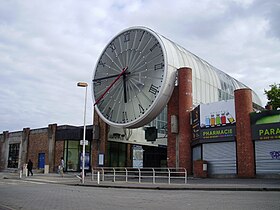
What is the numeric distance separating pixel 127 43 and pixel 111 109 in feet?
23.3

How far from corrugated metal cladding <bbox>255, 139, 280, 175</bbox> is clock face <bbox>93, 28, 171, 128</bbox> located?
10.1 metres

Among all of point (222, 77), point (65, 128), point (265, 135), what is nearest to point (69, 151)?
point (65, 128)

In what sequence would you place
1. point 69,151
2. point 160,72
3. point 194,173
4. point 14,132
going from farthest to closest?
point 14,132 < point 69,151 < point 160,72 < point 194,173

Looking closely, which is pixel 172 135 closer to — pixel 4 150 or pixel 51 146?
pixel 51 146

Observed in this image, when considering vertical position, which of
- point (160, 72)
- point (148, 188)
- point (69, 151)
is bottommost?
point (148, 188)

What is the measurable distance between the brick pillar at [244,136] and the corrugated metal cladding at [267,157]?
1.34ft

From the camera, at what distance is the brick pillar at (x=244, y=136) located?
24.6 m

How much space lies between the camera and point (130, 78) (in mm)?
34406

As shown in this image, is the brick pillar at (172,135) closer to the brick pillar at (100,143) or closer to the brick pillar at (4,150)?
the brick pillar at (100,143)

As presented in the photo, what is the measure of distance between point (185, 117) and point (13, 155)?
29.6 metres

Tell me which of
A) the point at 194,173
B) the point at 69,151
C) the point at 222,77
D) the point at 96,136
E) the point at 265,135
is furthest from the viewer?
the point at 222,77

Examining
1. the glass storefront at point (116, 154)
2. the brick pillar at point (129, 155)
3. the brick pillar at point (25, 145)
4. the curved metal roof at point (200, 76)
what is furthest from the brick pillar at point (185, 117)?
the brick pillar at point (25, 145)

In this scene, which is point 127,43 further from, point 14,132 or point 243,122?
point 14,132

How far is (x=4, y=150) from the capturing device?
167 feet
